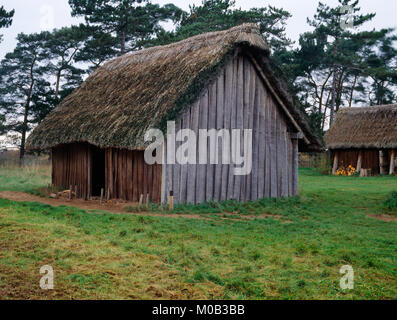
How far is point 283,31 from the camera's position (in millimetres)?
34969

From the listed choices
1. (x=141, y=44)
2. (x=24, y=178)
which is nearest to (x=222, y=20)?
(x=141, y=44)

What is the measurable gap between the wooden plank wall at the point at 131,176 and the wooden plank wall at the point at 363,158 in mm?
19464

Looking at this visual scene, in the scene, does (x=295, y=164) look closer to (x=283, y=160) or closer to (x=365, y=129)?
(x=283, y=160)

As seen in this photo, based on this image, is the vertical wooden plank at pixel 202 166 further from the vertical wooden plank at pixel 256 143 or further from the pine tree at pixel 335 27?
the pine tree at pixel 335 27

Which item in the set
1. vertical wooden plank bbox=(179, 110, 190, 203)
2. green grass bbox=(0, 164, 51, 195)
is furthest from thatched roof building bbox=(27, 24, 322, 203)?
green grass bbox=(0, 164, 51, 195)

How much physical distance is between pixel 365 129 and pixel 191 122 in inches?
753

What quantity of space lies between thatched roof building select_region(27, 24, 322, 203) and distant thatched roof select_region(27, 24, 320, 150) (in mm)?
38

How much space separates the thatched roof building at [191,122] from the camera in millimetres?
11234

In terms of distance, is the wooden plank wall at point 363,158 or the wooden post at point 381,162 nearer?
the wooden post at point 381,162

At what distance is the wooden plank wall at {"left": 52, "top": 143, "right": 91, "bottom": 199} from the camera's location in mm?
14039

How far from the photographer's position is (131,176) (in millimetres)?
12250

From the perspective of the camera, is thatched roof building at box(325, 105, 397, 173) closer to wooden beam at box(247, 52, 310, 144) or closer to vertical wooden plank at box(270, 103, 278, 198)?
wooden beam at box(247, 52, 310, 144)

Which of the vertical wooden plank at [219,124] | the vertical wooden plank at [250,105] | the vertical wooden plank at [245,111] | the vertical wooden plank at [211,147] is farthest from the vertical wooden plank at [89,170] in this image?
the vertical wooden plank at [250,105]

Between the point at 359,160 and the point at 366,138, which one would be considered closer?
the point at 366,138
